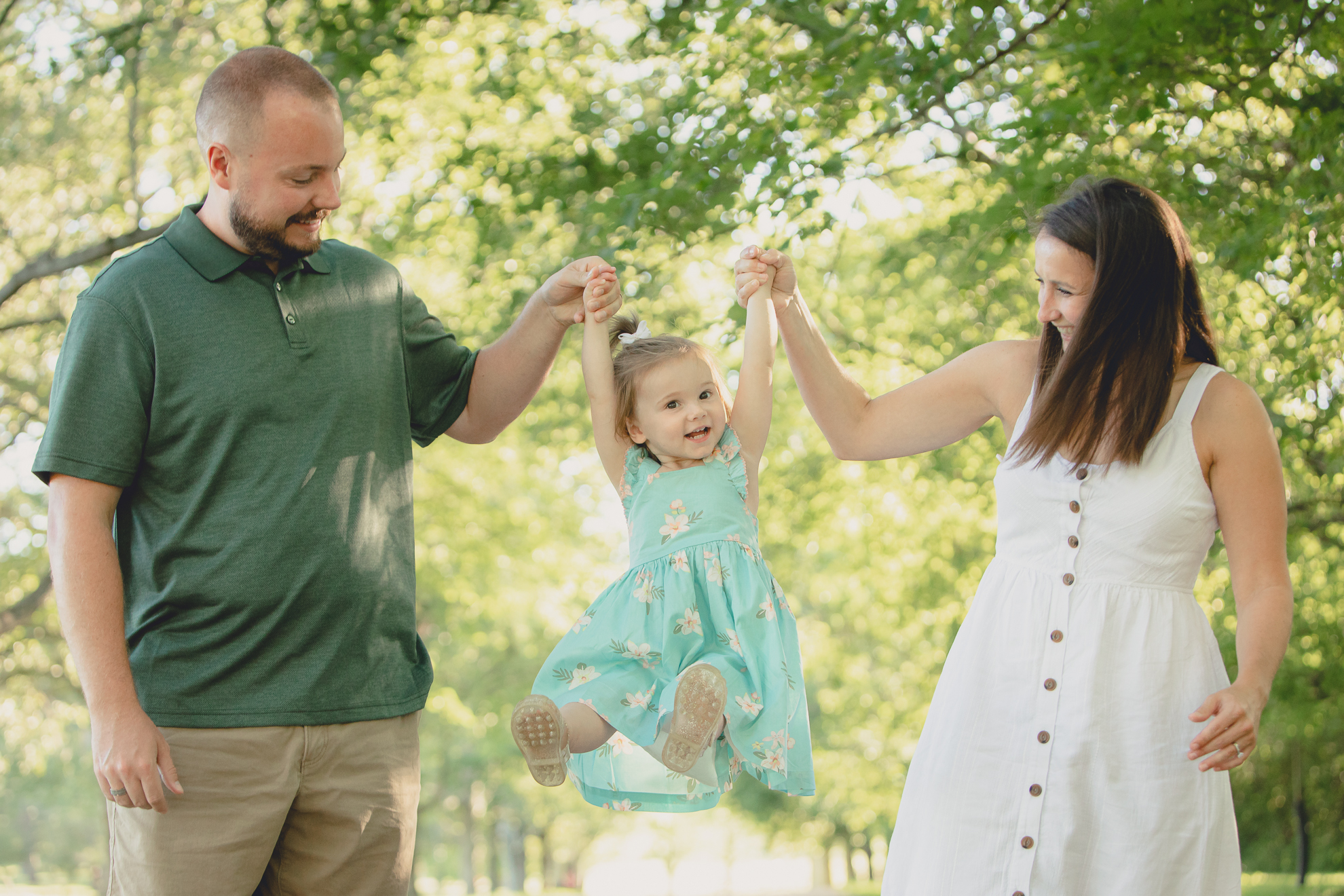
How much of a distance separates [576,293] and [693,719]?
3.80 feet

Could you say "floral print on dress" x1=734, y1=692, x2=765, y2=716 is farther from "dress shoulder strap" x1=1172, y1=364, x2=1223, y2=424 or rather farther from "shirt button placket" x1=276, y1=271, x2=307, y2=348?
"shirt button placket" x1=276, y1=271, x2=307, y2=348

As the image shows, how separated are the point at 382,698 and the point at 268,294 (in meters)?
0.96

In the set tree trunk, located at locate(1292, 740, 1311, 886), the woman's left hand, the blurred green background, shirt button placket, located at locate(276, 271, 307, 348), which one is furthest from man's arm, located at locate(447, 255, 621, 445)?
tree trunk, located at locate(1292, 740, 1311, 886)

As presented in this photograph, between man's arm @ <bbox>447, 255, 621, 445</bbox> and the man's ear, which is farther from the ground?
the man's ear

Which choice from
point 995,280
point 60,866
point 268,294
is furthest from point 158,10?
point 60,866

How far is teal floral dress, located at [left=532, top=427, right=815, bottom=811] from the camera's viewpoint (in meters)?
2.85

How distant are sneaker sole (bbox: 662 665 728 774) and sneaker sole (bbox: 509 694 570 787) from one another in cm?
24

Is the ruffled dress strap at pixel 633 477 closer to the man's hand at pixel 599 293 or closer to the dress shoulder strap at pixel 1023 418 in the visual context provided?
the man's hand at pixel 599 293

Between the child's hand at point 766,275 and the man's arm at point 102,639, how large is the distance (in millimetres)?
1560

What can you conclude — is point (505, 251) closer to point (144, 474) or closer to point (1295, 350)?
point (1295, 350)

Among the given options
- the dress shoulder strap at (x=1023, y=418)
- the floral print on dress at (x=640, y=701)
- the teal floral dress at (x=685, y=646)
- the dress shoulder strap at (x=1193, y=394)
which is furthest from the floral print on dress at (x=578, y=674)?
the dress shoulder strap at (x=1193, y=394)

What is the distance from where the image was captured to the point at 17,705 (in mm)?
12062

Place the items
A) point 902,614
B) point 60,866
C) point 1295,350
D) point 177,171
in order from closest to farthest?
point 1295,350
point 177,171
point 902,614
point 60,866

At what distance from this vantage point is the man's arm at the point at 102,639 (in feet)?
7.52
